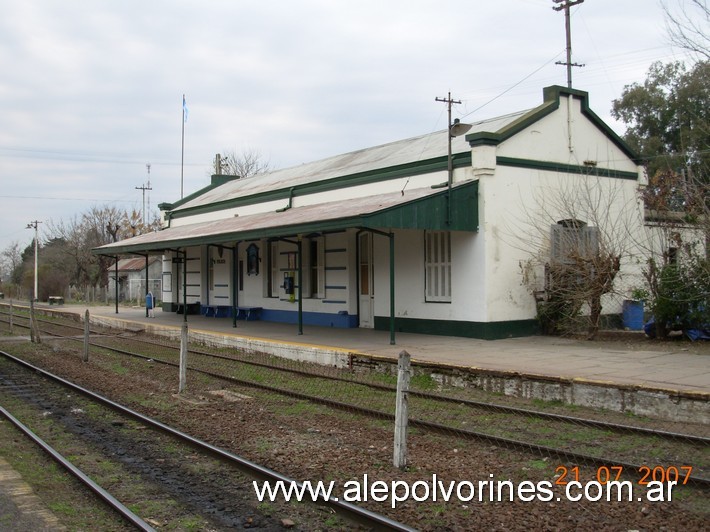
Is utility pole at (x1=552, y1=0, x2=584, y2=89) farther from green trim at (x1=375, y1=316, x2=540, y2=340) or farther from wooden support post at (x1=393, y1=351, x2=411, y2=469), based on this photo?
wooden support post at (x1=393, y1=351, x2=411, y2=469)

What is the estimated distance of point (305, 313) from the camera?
2167 cm

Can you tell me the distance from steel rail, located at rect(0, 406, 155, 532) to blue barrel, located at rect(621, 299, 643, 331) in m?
14.3

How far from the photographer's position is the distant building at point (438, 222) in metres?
15.6

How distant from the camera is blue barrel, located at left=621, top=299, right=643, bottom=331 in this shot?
58.6ft

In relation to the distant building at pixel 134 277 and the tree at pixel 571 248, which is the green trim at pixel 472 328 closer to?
the tree at pixel 571 248

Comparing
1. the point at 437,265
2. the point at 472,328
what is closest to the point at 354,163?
the point at 437,265

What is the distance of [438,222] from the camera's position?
15.0 meters

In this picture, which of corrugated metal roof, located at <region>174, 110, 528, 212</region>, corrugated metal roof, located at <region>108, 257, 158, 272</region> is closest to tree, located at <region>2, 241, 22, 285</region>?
corrugated metal roof, located at <region>108, 257, 158, 272</region>

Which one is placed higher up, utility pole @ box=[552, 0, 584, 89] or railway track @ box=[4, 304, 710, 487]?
utility pole @ box=[552, 0, 584, 89]

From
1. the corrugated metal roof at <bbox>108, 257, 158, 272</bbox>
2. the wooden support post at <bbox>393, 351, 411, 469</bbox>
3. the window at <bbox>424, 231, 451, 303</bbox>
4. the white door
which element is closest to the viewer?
the wooden support post at <bbox>393, 351, 411, 469</bbox>

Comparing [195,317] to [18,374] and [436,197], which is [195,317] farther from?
[436,197]

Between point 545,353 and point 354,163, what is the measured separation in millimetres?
10413

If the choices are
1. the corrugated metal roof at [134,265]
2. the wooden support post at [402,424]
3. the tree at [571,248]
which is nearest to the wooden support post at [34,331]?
the tree at [571,248]

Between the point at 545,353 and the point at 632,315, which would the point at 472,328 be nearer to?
the point at 545,353
